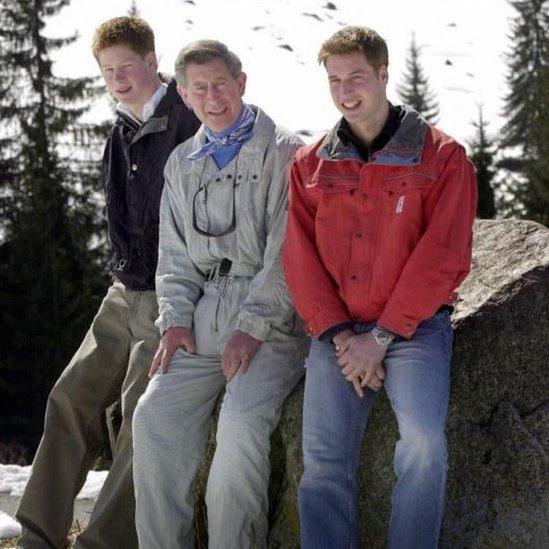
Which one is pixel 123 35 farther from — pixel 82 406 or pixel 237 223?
pixel 82 406

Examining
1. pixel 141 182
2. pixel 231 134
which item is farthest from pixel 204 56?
pixel 141 182

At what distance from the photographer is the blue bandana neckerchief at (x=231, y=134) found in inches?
187

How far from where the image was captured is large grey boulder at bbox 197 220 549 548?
181 inches

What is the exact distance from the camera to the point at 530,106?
61.8 metres

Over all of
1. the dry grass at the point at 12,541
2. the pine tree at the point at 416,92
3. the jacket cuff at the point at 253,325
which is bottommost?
the dry grass at the point at 12,541

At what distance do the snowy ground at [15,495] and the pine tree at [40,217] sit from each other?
2223 centimetres

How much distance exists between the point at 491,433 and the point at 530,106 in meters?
59.4

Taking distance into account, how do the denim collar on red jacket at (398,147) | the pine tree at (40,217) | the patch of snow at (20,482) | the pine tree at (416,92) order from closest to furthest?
the denim collar on red jacket at (398,147) < the patch of snow at (20,482) < the pine tree at (40,217) < the pine tree at (416,92)

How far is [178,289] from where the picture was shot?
4805 millimetres

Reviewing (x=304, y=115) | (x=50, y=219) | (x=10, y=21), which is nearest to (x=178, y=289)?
(x=50, y=219)

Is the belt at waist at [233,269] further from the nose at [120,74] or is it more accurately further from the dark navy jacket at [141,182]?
the nose at [120,74]

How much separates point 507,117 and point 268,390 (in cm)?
7395

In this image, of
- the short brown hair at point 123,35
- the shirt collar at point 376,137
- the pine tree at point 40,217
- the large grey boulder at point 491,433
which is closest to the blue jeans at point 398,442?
the large grey boulder at point 491,433

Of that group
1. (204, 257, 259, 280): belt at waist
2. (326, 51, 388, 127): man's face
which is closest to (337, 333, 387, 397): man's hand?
(204, 257, 259, 280): belt at waist
